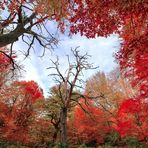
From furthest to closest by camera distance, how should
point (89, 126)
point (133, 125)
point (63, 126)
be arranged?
point (89, 126)
point (133, 125)
point (63, 126)

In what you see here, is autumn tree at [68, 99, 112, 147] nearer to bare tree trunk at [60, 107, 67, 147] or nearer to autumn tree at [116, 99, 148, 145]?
autumn tree at [116, 99, 148, 145]

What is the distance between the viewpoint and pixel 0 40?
11.8 metres

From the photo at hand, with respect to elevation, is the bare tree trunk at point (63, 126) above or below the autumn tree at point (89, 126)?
below

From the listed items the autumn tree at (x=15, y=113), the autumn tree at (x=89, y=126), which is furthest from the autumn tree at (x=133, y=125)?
the autumn tree at (x=15, y=113)

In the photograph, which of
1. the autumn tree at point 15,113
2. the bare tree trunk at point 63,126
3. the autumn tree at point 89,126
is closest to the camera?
the bare tree trunk at point 63,126

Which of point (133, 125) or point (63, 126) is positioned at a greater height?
point (133, 125)

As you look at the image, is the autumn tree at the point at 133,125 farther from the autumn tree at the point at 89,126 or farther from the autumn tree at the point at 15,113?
the autumn tree at the point at 15,113

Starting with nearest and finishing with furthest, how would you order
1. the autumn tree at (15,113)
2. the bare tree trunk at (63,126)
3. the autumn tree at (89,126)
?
the bare tree trunk at (63,126) → the autumn tree at (15,113) → the autumn tree at (89,126)

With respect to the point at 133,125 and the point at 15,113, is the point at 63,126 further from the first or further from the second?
the point at 133,125

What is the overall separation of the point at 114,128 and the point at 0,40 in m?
31.9

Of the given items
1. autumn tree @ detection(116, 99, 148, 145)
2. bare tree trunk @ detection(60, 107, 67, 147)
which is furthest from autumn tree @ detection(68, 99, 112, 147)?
bare tree trunk @ detection(60, 107, 67, 147)

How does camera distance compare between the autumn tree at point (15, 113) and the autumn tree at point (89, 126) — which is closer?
the autumn tree at point (15, 113)

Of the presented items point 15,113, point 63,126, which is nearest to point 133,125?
point 63,126

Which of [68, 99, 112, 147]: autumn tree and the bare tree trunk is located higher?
[68, 99, 112, 147]: autumn tree
